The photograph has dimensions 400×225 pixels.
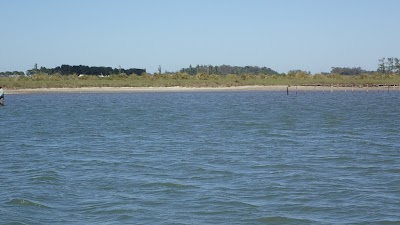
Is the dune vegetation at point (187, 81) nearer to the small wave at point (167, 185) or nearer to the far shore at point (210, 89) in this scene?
the far shore at point (210, 89)

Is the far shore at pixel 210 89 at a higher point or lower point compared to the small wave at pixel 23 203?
higher

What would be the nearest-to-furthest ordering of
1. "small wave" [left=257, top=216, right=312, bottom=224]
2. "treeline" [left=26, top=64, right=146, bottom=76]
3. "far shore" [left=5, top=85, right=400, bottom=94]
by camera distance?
1. "small wave" [left=257, top=216, right=312, bottom=224]
2. "far shore" [left=5, top=85, right=400, bottom=94]
3. "treeline" [left=26, top=64, right=146, bottom=76]

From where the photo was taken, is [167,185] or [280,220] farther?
[167,185]

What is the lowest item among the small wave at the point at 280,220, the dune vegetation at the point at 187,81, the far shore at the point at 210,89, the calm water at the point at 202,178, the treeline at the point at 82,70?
the small wave at the point at 280,220

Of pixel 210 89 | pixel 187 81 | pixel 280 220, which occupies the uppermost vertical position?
pixel 187 81

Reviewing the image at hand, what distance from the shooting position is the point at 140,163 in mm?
18156

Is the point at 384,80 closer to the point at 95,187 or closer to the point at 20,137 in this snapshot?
the point at 20,137

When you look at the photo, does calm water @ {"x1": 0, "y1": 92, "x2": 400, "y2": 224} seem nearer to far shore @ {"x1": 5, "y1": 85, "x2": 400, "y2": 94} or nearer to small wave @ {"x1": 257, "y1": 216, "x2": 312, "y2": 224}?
small wave @ {"x1": 257, "y1": 216, "x2": 312, "y2": 224}

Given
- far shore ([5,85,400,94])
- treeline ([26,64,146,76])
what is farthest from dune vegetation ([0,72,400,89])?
treeline ([26,64,146,76])

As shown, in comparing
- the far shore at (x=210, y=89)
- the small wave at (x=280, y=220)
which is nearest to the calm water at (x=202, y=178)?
the small wave at (x=280, y=220)

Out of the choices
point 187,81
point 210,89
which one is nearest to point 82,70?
point 187,81

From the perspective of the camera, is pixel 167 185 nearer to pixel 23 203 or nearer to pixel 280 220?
pixel 23 203

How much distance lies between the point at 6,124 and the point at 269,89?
6308 cm

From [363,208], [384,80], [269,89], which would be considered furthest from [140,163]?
[384,80]
